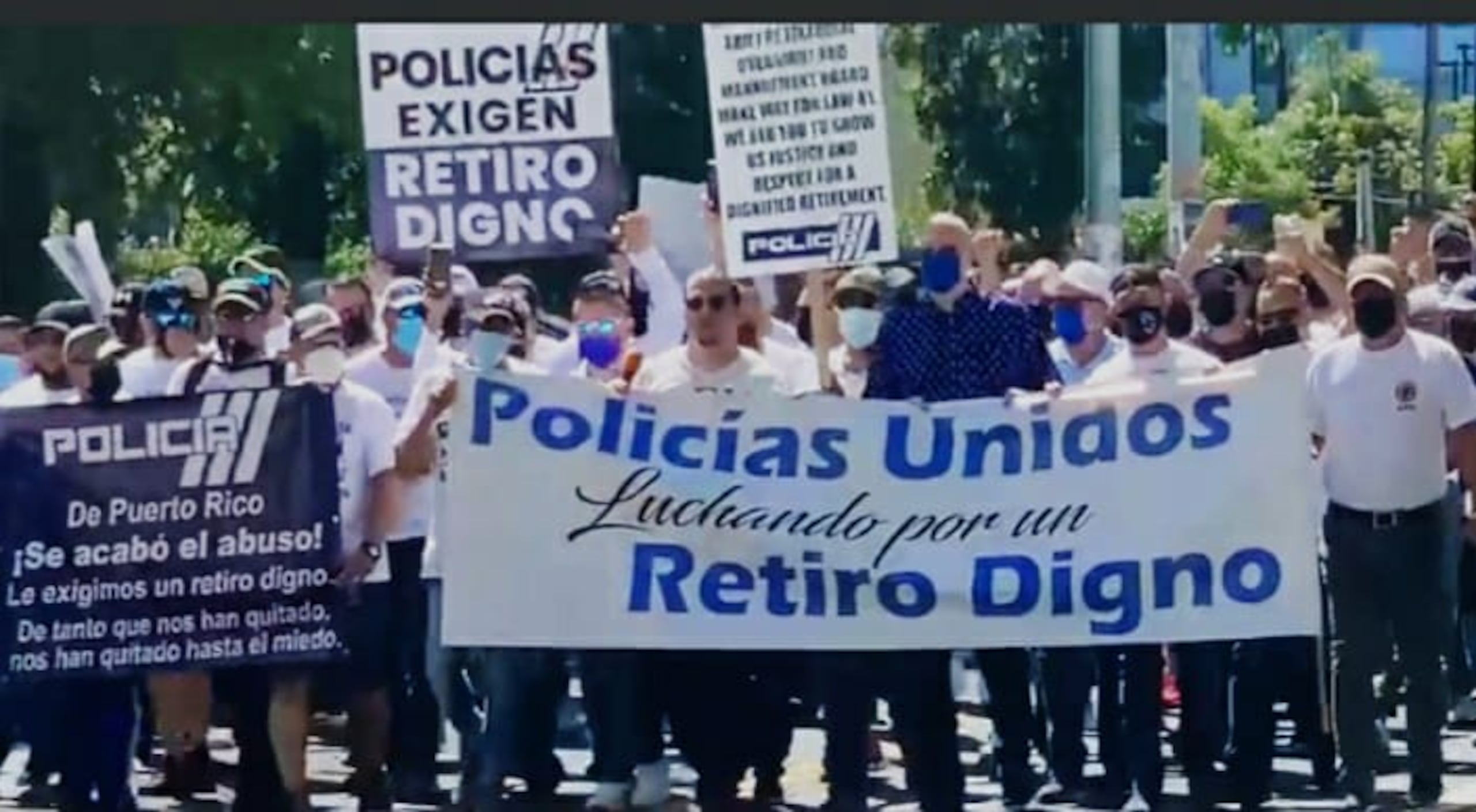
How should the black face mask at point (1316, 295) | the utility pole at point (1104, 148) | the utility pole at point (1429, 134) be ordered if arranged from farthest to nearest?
the utility pole at point (1429, 134) → the utility pole at point (1104, 148) → the black face mask at point (1316, 295)

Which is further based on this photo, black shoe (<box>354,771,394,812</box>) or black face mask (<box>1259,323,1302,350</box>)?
black face mask (<box>1259,323,1302,350</box>)

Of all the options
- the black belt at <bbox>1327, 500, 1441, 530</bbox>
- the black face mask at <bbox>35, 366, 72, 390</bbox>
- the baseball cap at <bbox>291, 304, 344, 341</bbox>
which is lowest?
the black belt at <bbox>1327, 500, 1441, 530</bbox>

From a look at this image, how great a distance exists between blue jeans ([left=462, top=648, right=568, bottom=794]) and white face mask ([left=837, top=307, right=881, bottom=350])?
1.38m

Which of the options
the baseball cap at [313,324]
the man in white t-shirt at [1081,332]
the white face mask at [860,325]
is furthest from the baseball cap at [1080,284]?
the baseball cap at [313,324]

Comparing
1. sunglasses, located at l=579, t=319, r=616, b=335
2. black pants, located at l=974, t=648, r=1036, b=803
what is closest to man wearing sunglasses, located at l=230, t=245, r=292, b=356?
sunglasses, located at l=579, t=319, r=616, b=335

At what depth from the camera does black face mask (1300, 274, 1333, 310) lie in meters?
12.6

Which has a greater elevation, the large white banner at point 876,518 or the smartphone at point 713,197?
the smartphone at point 713,197

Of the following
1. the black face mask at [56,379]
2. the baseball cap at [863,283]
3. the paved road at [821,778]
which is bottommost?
the paved road at [821,778]

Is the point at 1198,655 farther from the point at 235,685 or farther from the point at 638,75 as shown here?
the point at 638,75

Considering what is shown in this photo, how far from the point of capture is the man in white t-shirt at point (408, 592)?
11.4m

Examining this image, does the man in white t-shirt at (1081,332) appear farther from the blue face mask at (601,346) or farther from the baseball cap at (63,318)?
the baseball cap at (63,318)

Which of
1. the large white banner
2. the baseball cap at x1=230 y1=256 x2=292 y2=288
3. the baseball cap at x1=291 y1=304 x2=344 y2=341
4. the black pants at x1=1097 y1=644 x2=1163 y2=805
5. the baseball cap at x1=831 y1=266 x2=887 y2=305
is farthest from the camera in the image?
the baseball cap at x1=230 y1=256 x2=292 y2=288

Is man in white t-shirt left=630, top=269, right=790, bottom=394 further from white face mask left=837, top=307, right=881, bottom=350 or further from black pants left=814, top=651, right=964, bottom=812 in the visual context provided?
black pants left=814, top=651, right=964, bottom=812

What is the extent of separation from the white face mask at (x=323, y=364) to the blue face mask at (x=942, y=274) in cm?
189
